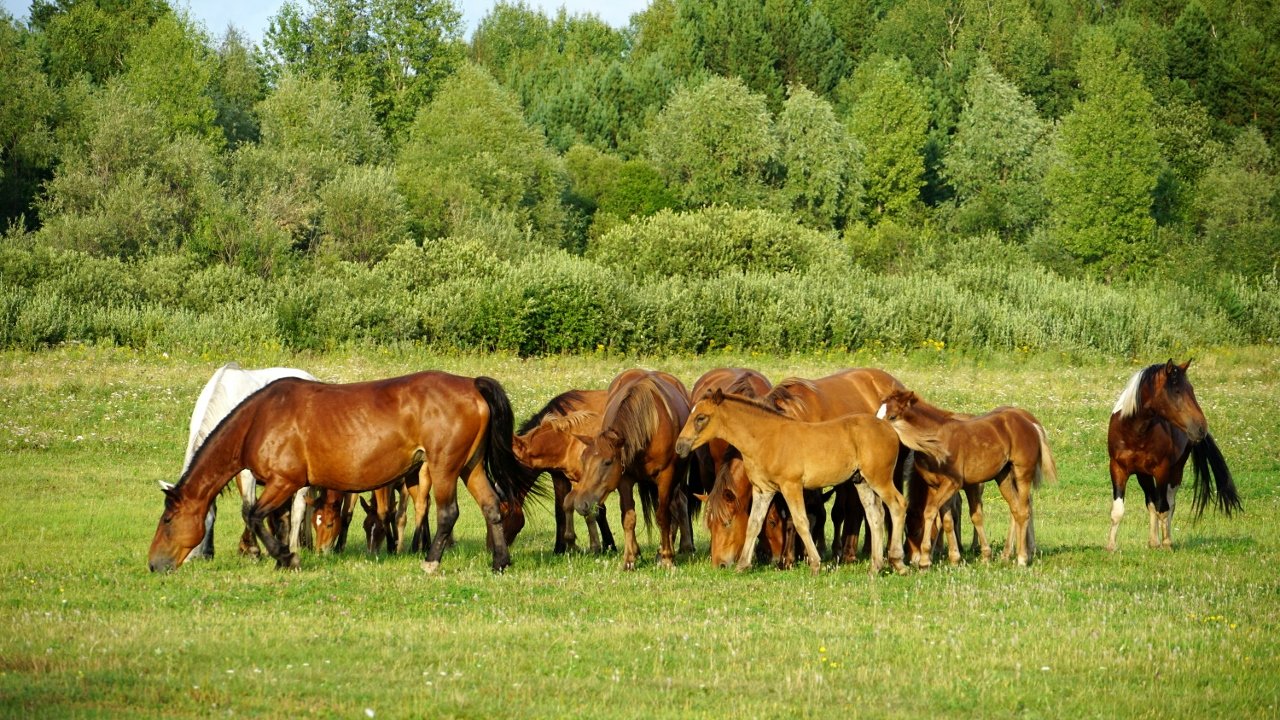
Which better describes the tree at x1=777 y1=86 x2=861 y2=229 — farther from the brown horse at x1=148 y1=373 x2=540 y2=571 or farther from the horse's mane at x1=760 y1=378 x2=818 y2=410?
the brown horse at x1=148 y1=373 x2=540 y2=571

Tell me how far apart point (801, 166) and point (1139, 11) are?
133 ft

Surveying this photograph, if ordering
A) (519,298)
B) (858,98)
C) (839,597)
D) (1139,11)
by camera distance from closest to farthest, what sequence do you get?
1. (839,597)
2. (519,298)
3. (858,98)
4. (1139,11)

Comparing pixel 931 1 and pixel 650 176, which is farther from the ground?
pixel 931 1

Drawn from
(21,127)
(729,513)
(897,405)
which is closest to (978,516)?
(897,405)

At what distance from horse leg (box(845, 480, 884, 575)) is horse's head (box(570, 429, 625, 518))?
2.50 meters

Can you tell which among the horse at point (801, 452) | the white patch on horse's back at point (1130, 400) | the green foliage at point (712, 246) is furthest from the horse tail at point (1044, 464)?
the green foliage at point (712, 246)

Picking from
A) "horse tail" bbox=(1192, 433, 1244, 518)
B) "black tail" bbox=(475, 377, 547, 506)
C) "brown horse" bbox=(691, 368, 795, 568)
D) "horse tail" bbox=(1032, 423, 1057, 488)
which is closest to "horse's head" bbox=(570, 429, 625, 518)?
"black tail" bbox=(475, 377, 547, 506)

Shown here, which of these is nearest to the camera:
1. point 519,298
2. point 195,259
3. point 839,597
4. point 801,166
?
point 839,597

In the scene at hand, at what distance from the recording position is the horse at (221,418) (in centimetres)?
1541

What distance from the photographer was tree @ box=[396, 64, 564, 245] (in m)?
70.1

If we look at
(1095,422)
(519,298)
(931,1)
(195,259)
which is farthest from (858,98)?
(1095,422)

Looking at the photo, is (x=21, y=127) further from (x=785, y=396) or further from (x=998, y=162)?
(x=998, y=162)

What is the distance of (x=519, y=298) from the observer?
40.5m

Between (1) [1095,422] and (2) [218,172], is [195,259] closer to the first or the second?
(2) [218,172]
